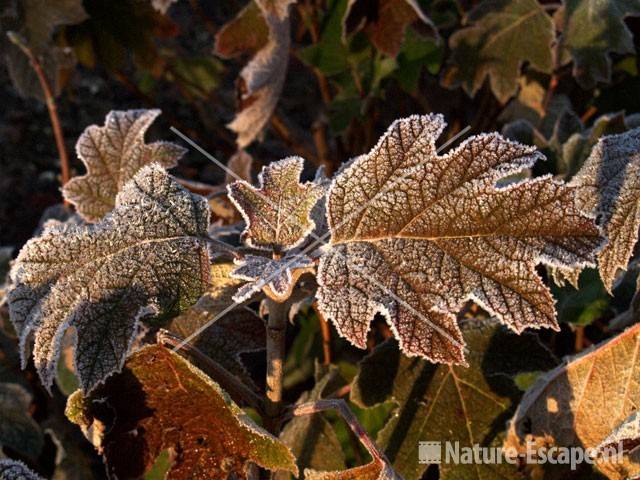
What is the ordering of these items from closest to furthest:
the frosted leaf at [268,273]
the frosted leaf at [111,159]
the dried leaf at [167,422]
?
the frosted leaf at [268,273]
the dried leaf at [167,422]
the frosted leaf at [111,159]

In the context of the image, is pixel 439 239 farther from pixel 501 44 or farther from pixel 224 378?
pixel 501 44

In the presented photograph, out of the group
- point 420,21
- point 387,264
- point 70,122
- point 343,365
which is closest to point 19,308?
point 387,264

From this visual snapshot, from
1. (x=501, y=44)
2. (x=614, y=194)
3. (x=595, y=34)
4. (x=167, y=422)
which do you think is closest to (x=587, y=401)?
(x=614, y=194)

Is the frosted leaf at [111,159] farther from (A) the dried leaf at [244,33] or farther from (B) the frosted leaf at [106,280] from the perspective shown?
(A) the dried leaf at [244,33]

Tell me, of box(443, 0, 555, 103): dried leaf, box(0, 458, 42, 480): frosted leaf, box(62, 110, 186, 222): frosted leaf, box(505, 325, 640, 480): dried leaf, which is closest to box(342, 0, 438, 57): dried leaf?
box(443, 0, 555, 103): dried leaf

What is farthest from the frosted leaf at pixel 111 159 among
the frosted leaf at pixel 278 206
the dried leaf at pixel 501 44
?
the dried leaf at pixel 501 44

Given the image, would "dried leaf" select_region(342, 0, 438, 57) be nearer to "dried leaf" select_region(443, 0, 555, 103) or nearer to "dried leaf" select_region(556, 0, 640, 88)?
"dried leaf" select_region(443, 0, 555, 103)
